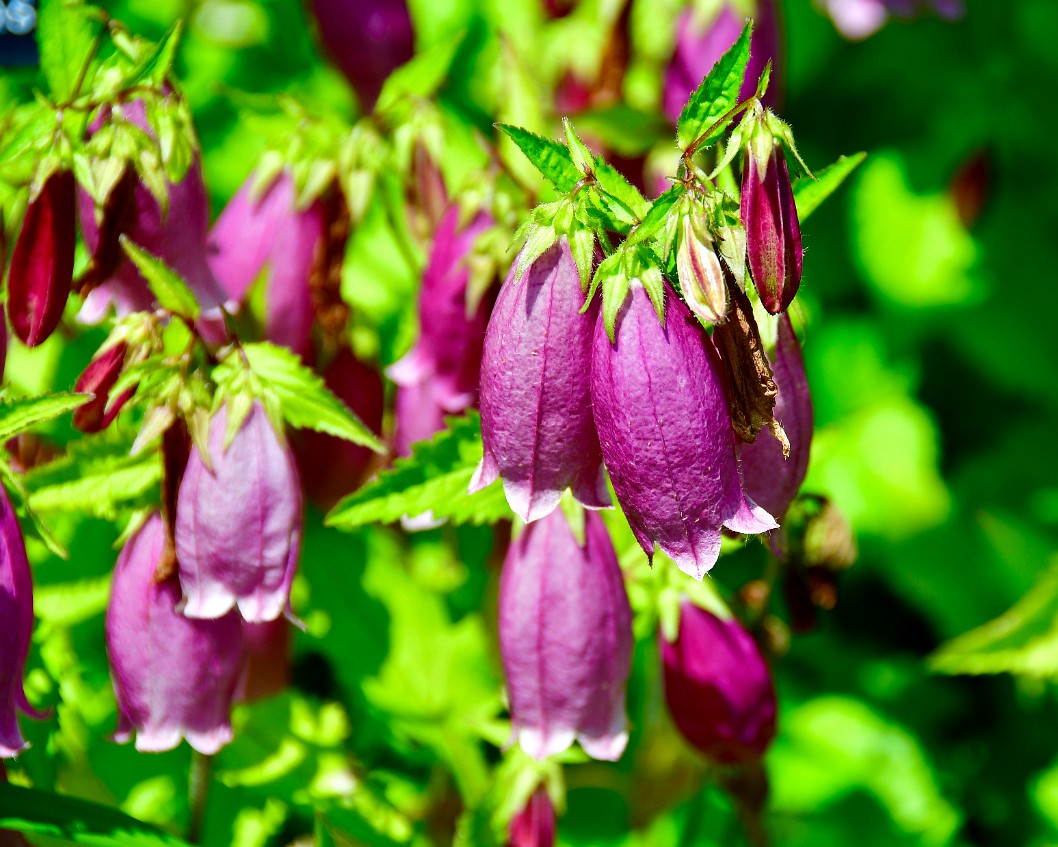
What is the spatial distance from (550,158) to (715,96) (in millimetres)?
152

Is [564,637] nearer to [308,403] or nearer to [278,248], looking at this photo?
[308,403]

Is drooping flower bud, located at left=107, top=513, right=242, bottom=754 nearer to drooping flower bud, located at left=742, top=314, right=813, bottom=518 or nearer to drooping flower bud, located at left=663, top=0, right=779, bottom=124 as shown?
drooping flower bud, located at left=742, top=314, right=813, bottom=518

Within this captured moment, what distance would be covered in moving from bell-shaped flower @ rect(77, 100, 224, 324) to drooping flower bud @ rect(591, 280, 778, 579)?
0.57m

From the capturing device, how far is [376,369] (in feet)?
5.49

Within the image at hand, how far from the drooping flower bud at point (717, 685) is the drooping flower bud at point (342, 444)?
487 mm

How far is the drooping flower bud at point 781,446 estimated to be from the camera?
1.10m

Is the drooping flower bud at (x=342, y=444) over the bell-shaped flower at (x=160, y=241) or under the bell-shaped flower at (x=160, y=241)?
under

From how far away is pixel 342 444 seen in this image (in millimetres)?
1609

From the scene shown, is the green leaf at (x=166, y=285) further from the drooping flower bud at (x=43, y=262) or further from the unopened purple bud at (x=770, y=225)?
the unopened purple bud at (x=770, y=225)

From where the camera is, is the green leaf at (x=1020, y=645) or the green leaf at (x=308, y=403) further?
the green leaf at (x=1020, y=645)

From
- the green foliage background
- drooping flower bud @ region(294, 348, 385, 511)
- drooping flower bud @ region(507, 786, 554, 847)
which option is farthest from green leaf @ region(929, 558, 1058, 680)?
drooping flower bud @ region(294, 348, 385, 511)

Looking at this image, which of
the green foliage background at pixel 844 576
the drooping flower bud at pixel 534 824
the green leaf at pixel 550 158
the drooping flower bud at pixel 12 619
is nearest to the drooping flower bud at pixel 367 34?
the green foliage background at pixel 844 576

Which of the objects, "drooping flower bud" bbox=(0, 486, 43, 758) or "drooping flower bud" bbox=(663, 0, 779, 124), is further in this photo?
"drooping flower bud" bbox=(663, 0, 779, 124)

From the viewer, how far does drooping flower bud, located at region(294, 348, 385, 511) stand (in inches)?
62.4
